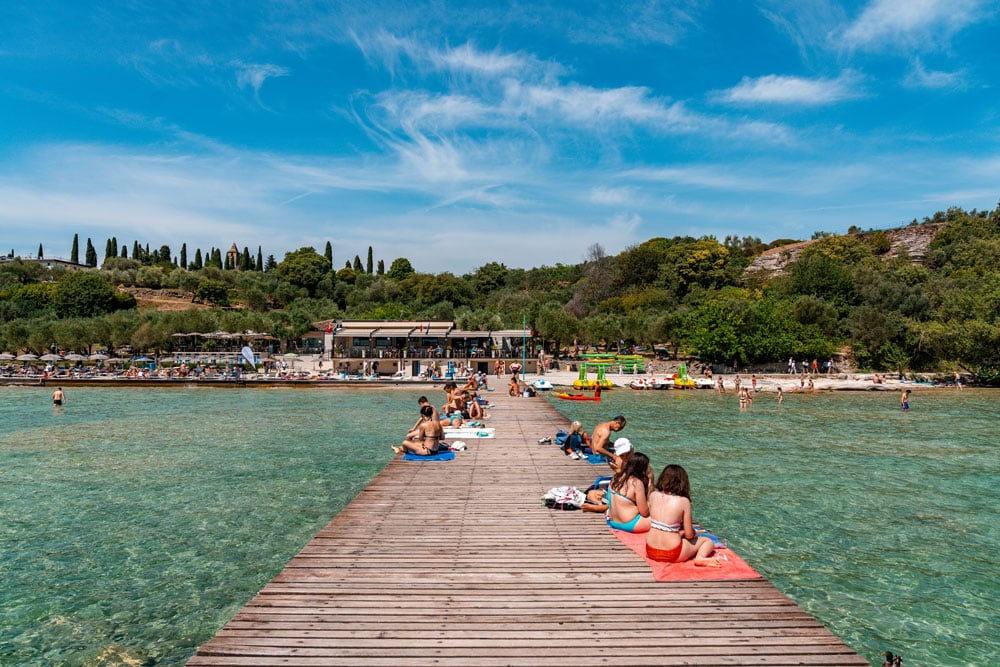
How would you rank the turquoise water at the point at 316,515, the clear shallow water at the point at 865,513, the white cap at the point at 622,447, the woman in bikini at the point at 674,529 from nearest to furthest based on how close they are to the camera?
the woman in bikini at the point at 674,529
the turquoise water at the point at 316,515
the clear shallow water at the point at 865,513
the white cap at the point at 622,447

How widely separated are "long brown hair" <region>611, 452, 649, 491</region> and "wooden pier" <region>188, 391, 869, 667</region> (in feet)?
2.71

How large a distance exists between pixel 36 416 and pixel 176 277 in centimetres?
8876

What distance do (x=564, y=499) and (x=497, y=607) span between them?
160 inches

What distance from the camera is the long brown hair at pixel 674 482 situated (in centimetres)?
767

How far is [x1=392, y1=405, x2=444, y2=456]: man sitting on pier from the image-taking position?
1518 cm

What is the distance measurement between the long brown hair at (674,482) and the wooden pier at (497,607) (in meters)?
1.02

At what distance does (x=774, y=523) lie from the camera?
44.9 feet

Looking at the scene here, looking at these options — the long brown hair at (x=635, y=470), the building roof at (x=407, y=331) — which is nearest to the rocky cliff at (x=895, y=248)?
the building roof at (x=407, y=331)

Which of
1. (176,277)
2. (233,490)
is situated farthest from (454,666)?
(176,277)

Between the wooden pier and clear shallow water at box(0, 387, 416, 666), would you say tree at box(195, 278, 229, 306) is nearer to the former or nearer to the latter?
clear shallow water at box(0, 387, 416, 666)

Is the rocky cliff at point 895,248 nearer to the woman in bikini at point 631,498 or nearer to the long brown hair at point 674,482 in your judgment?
the woman in bikini at point 631,498

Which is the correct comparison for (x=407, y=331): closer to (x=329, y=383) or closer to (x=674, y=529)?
(x=329, y=383)

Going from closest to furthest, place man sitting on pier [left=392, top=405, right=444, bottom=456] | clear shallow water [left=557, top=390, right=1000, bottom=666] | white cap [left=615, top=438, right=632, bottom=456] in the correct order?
clear shallow water [left=557, top=390, right=1000, bottom=666]
white cap [left=615, top=438, right=632, bottom=456]
man sitting on pier [left=392, top=405, right=444, bottom=456]

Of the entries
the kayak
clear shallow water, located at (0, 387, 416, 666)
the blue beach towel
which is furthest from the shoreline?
the blue beach towel
